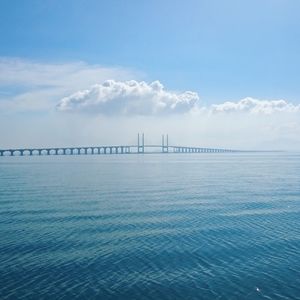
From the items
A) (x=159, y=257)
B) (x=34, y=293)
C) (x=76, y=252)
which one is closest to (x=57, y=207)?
(x=76, y=252)

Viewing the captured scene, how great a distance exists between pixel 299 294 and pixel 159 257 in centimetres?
977

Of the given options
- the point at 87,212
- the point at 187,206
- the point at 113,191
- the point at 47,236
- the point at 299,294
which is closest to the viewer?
the point at 299,294

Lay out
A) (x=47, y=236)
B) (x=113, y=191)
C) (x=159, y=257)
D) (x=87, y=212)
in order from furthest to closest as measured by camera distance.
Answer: (x=113, y=191), (x=87, y=212), (x=47, y=236), (x=159, y=257)

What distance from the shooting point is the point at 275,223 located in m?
37.4

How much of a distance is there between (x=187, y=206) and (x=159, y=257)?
69.6 ft

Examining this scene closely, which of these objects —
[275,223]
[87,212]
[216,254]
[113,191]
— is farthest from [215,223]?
[113,191]

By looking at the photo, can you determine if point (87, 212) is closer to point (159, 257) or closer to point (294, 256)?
point (159, 257)

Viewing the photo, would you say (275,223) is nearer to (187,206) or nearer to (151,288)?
(187,206)

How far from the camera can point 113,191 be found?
62.6m

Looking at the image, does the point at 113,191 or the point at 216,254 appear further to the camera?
the point at 113,191

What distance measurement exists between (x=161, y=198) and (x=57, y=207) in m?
15.8

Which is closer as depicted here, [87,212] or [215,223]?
[215,223]

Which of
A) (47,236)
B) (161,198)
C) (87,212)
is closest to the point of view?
(47,236)

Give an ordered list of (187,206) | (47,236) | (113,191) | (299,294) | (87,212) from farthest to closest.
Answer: (113,191), (187,206), (87,212), (47,236), (299,294)
